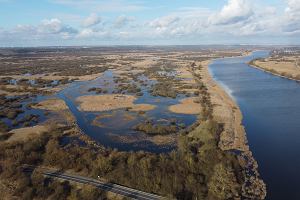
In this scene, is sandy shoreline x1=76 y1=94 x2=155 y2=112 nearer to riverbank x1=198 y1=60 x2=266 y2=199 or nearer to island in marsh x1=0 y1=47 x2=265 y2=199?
island in marsh x1=0 y1=47 x2=265 y2=199

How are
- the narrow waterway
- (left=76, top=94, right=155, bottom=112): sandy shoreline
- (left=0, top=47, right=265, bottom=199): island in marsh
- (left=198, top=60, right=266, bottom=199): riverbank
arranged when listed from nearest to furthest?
(left=0, top=47, right=265, bottom=199): island in marsh → (left=198, top=60, right=266, bottom=199): riverbank → the narrow waterway → (left=76, top=94, right=155, bottom=112): sandy shoreline

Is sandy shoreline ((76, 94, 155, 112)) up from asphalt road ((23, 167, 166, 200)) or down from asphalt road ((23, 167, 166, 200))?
down

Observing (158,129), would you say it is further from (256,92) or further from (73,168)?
(256,92)

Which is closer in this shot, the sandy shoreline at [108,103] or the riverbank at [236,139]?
the riverbank at [236,139]

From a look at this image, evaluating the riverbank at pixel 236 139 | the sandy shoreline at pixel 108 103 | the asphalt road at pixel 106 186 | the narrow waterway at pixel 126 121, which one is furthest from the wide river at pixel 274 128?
the sandy shoreline at pixel 108 103

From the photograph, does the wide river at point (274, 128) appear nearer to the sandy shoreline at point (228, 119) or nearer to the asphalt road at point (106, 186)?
the sandy shoreline at point (228, 119)

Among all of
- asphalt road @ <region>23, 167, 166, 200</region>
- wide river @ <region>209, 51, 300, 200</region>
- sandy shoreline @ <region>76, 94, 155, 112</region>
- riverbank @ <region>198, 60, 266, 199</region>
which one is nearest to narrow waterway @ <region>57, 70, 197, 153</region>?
sandy shoreline @ <region>76, 94, 155, 112</region>

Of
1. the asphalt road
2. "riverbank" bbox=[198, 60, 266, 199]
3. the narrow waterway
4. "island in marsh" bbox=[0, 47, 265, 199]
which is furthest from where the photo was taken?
the narrow waterway
